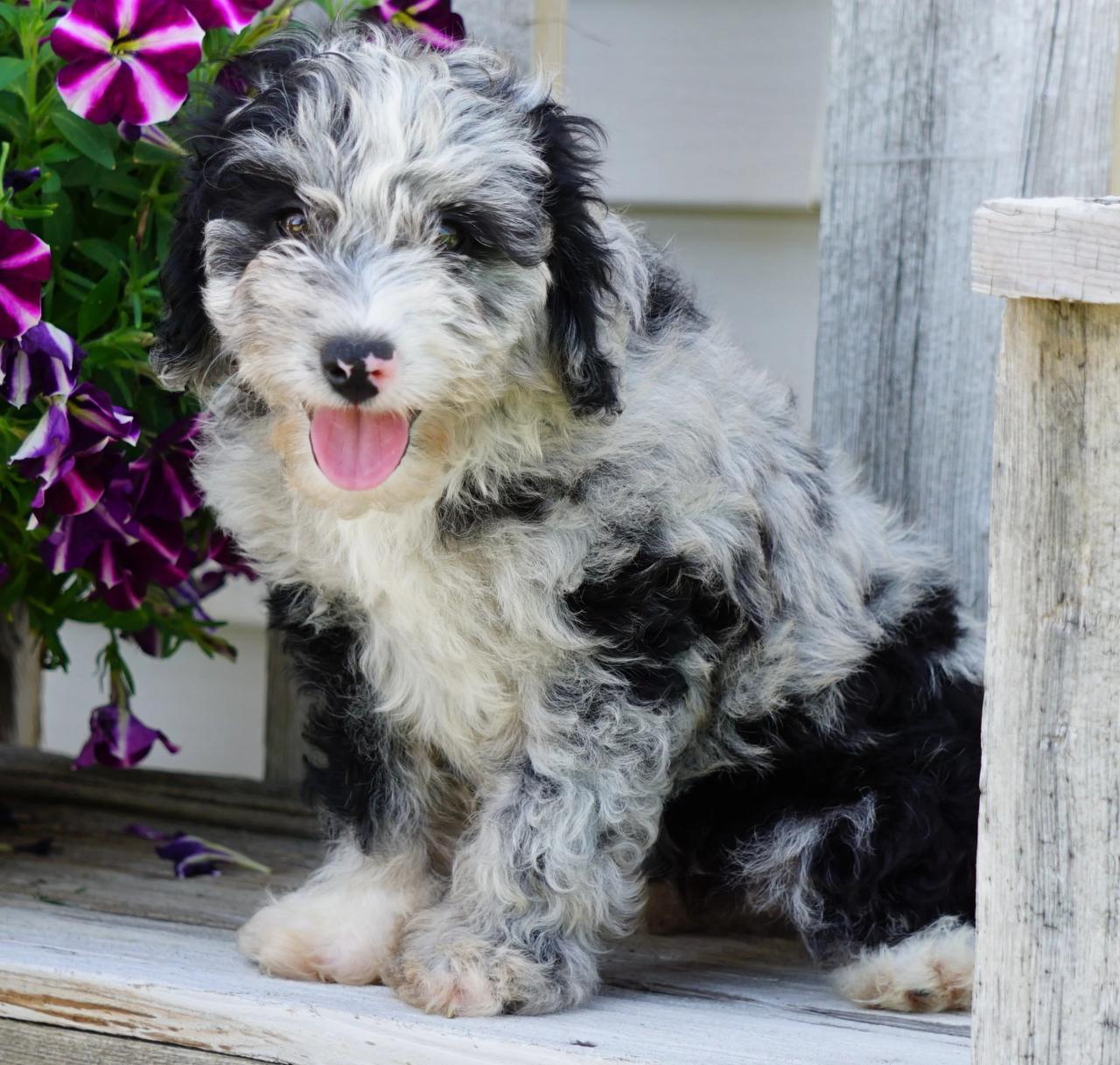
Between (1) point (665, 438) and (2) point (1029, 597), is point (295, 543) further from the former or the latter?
(2) point (1029, 597)

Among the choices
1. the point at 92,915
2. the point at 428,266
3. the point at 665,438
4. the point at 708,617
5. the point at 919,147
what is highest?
the point at 919,147

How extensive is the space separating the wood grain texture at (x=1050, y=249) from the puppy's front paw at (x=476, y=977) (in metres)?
1.35

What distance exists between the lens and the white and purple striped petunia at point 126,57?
9.53 feet

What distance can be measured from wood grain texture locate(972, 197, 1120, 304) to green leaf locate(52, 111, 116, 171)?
1.73 meters

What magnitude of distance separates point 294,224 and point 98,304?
0.78 meters

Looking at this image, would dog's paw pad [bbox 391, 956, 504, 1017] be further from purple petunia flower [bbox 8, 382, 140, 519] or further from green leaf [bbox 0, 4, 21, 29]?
green leaf [bbox 0, 4, 21, 29]

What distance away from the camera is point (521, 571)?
8.70 feet

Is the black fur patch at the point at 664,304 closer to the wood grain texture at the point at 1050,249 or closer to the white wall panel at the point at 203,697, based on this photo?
the wood grain texture at the point at 1050,249

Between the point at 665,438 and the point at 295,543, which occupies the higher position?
the point at 665,438

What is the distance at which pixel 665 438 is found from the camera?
107 inches

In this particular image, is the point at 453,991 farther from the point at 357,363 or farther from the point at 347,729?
the point at 357,363

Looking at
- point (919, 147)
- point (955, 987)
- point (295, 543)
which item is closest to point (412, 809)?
point (295, 543)

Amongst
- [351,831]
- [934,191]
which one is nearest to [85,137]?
[351,831]

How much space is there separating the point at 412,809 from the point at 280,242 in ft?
3.51
